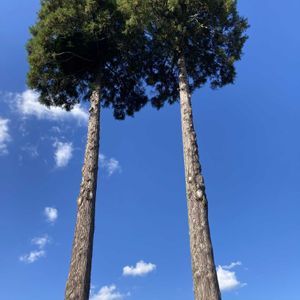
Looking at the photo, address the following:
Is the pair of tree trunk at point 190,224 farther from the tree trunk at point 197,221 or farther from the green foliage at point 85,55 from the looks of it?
the green foliage at point 85,55

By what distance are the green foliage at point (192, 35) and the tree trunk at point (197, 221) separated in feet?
10.0

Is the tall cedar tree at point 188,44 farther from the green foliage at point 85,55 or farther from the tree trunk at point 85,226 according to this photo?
the tree trunk at point 85,226

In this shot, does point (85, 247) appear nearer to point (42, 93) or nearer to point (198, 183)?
point (198, 183)

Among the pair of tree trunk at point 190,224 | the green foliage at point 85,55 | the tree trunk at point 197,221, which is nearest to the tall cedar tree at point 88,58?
the green foliage at point 85,55

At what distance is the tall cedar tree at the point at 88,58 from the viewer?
43.7 feet

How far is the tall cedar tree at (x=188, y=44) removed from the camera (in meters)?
11.6

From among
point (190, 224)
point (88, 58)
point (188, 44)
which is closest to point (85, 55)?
point (88, 58)

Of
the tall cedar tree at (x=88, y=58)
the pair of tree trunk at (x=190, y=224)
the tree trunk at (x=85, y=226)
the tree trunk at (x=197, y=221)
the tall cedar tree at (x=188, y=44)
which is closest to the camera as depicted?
the tree trunk at (x=197, y=221)

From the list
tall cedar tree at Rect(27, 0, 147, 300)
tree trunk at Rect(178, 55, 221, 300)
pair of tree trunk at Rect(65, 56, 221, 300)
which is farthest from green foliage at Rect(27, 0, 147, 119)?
tree trunk at Rect(178, 55, 221, 300)

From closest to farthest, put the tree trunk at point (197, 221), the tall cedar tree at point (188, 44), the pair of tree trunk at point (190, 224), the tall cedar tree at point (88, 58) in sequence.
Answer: the tree trunk at point (197, 221), the pair of tree trunk at point (190, 224), the tall cedar tree at point (188, 44), the tall cedar tree at point (88, 58)

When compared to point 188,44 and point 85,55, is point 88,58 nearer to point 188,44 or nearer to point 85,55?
point 85,55

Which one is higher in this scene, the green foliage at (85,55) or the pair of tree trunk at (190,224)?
the green foliage at (85,55)

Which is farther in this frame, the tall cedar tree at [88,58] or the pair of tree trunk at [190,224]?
the tall cedar tree at [88,58]

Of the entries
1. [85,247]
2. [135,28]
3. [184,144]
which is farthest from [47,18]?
[85,247]
